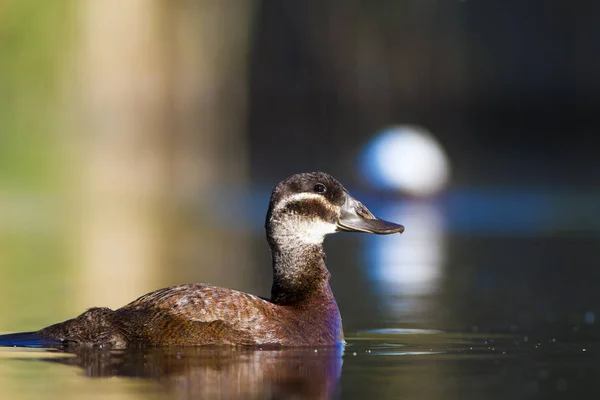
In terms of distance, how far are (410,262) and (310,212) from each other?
5956mm

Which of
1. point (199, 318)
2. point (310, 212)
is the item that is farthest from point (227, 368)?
point (310, 212)

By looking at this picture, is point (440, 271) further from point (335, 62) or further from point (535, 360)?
point (335, 62)

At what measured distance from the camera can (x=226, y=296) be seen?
836 centimetres

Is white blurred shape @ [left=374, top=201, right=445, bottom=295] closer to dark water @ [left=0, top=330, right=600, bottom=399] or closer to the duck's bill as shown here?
the duck's bill

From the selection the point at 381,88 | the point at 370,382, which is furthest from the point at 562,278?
the point at 381,88

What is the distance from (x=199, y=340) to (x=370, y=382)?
1.28m

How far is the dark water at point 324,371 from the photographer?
276 inches

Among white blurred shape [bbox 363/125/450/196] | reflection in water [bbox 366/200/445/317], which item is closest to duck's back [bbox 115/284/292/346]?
reflection in water [bbox 366/200/445/317]

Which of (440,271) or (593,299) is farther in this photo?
(440,271)

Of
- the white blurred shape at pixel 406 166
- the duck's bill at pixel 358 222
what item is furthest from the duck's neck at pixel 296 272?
the white blurred shape at pixel 406 166

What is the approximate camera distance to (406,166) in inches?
1019

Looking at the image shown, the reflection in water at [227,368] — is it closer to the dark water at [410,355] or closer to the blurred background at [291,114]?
the dark water at [410,355]

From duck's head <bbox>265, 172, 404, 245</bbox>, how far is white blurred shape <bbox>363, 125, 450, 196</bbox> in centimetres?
1645

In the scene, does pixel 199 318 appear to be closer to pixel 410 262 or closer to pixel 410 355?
pixel 410 355
